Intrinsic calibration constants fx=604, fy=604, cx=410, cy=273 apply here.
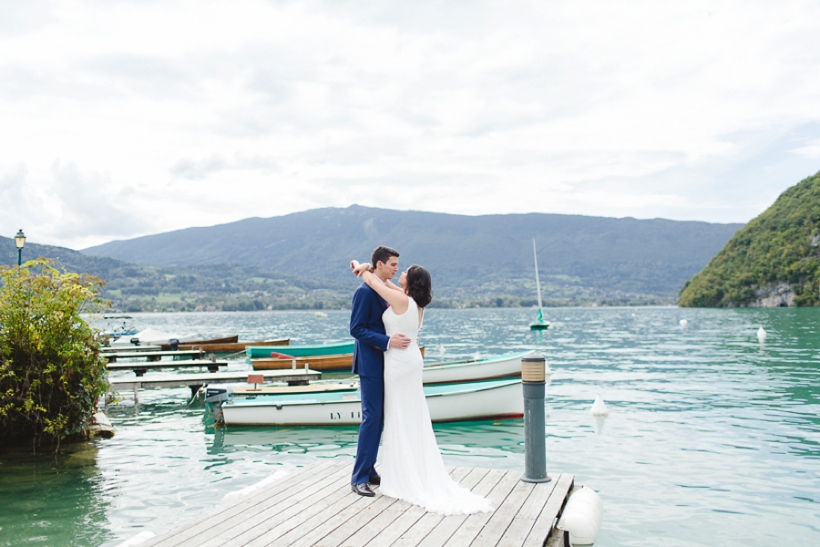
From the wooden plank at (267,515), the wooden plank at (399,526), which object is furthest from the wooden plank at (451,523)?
the wooden plank at (267,515)

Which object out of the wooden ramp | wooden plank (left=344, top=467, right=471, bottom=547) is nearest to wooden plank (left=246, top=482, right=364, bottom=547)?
the wooden ramp

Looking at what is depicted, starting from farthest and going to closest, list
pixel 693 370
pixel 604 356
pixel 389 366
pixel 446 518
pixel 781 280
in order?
pixel 781 280 < pixel 604 356 < pixel 693 370 < pixel 389 366 < pixel 446 518

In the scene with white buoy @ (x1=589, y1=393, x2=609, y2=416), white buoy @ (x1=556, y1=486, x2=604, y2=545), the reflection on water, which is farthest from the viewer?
white buoy @ (x1=589, y1=393, x2=609, y2=416)

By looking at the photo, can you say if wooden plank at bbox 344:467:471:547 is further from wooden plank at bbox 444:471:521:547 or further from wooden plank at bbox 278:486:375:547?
wooden plank at bbox 444:471:521:547

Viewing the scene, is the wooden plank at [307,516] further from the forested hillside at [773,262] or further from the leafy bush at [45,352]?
the forested hillside at [773,262]

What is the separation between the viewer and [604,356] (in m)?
35.2

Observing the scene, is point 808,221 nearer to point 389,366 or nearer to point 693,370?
point 693,370

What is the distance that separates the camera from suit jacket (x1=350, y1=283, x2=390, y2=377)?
20.1 feet

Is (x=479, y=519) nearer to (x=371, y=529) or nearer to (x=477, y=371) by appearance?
(x=371, y=529)

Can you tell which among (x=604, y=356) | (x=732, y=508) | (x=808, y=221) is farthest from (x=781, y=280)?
(x=732, y=508)

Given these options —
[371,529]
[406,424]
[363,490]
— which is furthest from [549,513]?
[363,490]

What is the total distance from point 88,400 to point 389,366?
808 centimetres

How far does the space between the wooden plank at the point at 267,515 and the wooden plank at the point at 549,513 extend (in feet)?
7.05

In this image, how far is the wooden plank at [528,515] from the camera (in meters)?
4.96
